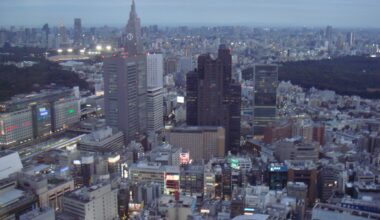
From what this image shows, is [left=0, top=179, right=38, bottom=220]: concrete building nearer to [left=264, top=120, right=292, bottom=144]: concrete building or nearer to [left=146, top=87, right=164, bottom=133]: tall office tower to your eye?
[left=146, top=87, right=164, bottom=133]: tall office tower

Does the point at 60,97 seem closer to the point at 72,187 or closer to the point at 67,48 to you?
the point at 72,187

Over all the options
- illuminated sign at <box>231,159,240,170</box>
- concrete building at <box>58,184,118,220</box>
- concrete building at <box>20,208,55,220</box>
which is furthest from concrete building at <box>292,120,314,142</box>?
concrete building at <box>20,208,55,220</box>

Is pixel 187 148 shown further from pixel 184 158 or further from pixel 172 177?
pixel 172 177

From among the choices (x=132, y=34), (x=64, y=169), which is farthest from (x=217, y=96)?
(x=132, y=34)

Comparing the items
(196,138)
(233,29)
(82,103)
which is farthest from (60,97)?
(233,29)

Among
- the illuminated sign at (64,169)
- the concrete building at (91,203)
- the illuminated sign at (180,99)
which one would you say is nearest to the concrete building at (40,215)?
the concrete building at (91,203)

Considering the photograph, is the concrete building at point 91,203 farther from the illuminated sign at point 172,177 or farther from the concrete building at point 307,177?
the concrete building at point 307,177
